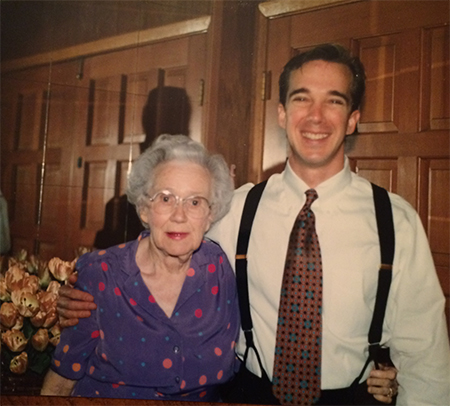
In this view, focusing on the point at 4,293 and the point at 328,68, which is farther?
the point at 4,293

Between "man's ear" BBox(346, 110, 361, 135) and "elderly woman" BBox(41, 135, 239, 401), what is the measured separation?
360 mm

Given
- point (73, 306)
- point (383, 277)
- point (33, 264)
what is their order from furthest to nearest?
point (33, 264) → point (73, 306) → point (383, 277)

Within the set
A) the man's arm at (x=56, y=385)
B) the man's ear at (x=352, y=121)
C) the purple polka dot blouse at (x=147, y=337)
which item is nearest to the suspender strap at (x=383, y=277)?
the man's ear at (x=352, y=121)

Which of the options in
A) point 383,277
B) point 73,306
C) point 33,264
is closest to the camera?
point 383,277

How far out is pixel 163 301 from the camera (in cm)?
116

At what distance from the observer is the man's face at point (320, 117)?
112 centimetres

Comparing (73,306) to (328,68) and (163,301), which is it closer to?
(163,301)

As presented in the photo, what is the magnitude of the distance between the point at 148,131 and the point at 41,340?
0.67 m

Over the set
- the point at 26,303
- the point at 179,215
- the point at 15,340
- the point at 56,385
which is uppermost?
the point at 179,215

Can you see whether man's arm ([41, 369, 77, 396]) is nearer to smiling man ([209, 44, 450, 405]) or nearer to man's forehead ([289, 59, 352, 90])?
smiling man ([209, 44, 450, 405])

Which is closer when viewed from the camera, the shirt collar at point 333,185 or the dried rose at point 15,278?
the shirt collar at point 333,185

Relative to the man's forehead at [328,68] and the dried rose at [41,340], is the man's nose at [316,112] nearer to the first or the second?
the man's forehead at [328,68]

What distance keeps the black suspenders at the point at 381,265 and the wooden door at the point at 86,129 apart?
0.29 metres

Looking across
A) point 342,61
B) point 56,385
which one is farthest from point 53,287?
point 342,61
